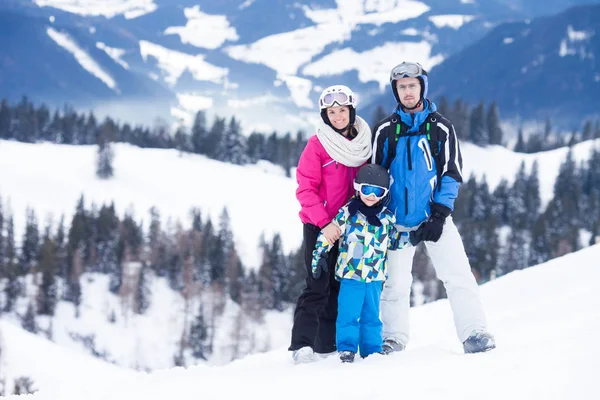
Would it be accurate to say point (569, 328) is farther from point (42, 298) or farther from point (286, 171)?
point (286, 171)

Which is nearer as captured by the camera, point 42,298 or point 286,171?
point 42,298

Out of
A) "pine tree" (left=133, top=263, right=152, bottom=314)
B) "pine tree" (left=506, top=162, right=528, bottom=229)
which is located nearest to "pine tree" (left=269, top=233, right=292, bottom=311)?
"pine tree" (left=133, top=263, right=152, bottom=314)

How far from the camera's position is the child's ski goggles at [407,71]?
797 centimetres

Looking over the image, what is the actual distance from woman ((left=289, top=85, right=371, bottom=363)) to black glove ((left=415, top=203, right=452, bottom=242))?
3.41ft

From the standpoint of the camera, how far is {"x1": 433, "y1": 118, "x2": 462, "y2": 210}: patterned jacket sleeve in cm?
789

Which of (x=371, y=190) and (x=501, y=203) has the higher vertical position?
(x=371, y=190)

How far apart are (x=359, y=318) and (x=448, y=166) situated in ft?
7.07

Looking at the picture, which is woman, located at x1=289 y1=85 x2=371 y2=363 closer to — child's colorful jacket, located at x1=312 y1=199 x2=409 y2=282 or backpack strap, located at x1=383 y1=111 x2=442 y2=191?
child's colorful jacket, located at x1=312 y1=199 x2=409 y2=282

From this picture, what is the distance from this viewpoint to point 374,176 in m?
7.61

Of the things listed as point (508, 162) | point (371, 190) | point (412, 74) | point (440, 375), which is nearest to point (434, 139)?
point (412, 74)

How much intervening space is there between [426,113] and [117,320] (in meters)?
79.0

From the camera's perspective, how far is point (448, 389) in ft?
20.2

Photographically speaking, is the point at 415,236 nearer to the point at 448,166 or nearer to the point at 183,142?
the point at 448,166

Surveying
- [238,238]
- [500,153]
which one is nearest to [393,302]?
[238,238]
